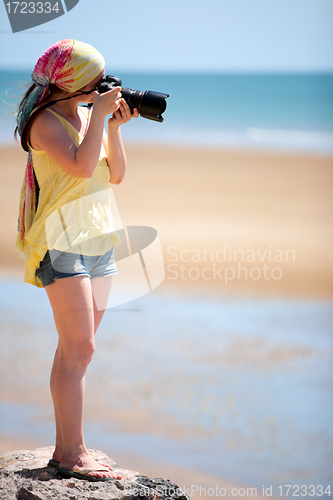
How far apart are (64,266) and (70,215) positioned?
0.11 metres

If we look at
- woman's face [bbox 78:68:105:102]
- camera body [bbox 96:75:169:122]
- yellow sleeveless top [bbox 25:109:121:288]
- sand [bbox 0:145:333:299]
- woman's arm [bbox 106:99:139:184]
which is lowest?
sand [bbox 0:145:333:299]

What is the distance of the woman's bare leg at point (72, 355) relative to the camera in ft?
3.59

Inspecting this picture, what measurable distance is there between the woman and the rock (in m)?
0.03

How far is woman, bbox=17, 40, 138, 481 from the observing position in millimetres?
1076


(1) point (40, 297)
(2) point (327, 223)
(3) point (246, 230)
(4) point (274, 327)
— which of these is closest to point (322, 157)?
(2) point (327, 223)

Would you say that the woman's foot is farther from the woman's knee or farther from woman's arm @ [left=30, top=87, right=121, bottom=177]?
woman's arm @ [left=30, top=87, right=121, bottom=177]

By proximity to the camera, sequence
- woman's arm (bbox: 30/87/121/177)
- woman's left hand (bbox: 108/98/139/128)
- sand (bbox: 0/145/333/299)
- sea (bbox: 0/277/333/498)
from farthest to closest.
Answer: sand (bbox: 0/145/333/299), sea (bbox: 0/277/333/498), woman's left hand (bbox: 108/98/139/128), woman's arm (bbox: 30/87/121/177)

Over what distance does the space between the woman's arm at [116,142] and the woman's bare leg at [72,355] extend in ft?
0.88

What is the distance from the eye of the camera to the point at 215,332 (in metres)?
2.28

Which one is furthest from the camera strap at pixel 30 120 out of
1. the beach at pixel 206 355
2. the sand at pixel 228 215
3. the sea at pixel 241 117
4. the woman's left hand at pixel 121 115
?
the sea at pixel 241 117

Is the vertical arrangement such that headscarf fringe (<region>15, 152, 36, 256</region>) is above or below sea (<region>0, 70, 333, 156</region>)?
above

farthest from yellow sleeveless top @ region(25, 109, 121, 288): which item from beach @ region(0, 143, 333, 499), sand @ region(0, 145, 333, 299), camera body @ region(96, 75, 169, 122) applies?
sand @ region(0, 145, 333, 299)

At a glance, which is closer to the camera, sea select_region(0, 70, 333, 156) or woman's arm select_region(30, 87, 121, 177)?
woman's arm select_region(30, 87, 121, 177)

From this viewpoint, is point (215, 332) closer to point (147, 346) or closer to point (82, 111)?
point (147, 346)
